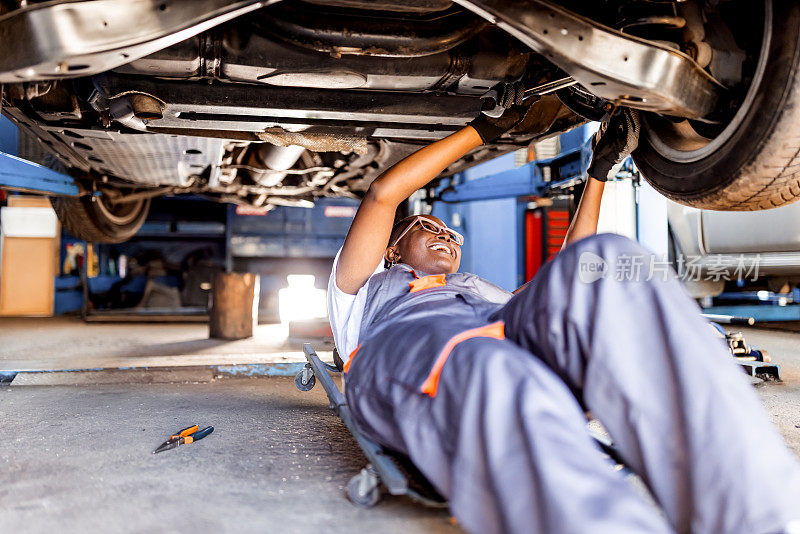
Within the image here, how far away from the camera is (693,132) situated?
1.43 metres

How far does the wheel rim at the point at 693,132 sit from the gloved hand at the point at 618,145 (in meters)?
0.04

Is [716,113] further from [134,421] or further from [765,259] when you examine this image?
[765,259]

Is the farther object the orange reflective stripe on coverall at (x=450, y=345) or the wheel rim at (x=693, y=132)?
the wheel rim at (x=693, y=132)

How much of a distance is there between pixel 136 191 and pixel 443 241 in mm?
2754

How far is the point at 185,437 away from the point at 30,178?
1.83 metres

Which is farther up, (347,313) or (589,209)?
(589,209)

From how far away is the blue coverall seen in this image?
2.27 ft

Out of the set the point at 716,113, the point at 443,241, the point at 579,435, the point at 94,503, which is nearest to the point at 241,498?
the point at 94,503

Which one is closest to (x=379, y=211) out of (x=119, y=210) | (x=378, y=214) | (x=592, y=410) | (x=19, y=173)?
(x=378, y=214)

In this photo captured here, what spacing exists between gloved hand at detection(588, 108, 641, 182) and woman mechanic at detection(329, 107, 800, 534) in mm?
655

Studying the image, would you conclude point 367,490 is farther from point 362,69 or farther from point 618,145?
point 618,145

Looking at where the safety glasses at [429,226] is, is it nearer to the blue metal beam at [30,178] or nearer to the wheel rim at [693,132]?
the wheel rim at [693,132]

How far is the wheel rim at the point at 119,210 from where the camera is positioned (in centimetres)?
337

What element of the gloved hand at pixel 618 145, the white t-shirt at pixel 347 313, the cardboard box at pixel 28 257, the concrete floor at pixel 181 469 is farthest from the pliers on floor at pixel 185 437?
the cardboard box at pixel 28 257
